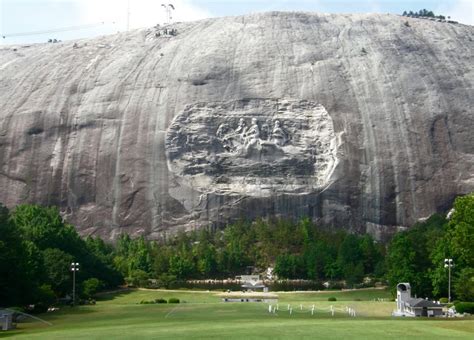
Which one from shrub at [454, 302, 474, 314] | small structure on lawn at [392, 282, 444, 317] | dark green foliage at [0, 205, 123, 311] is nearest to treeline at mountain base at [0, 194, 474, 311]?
dark green foliage at [0, 205, 123, 311]

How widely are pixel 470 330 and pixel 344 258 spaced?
46.7 metres

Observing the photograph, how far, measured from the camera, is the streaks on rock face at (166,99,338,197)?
3814 inches

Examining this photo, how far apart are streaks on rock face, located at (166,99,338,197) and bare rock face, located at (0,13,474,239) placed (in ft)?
0.49

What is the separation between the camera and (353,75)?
338ft

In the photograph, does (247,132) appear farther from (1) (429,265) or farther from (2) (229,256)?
(1) (429,265)

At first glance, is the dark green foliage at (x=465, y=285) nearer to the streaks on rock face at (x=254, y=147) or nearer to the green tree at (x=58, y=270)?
the green tree at (x=58, y=270)

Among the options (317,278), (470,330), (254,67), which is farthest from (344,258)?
(470,330)

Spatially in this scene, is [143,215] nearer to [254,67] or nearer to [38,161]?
[38,161]

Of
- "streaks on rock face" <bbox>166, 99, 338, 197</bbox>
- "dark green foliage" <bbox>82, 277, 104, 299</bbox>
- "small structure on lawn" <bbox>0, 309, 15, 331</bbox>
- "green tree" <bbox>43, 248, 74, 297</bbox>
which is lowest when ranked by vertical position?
"small structure on lawn" <bbox>0, 309, 15, 331</bbox>

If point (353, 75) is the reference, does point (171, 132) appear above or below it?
below

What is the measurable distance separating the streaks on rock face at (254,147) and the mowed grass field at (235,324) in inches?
1670

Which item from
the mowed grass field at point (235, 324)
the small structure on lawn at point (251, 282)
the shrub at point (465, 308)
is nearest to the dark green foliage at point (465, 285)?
the mowed grass field at point (235, 324)

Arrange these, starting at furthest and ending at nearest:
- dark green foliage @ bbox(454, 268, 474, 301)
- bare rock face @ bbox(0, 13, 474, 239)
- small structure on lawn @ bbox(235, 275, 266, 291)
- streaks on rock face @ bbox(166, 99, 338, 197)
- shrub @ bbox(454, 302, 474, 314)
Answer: streaks on rock face @ bbox(166, 99, 338, 197) → bare rock face @ bbox(0, 13, 474, 239) → small structure on lawn @ bbox(235, 275, 266, 291) → dark green foliage @ bbox(454, 268, 474, 301) → shrub @ bbox(454, 302, 474, 314)

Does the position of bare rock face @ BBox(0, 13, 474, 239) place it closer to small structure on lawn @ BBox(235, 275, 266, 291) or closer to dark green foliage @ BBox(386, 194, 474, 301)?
small structure on lawn @ BBox(235, 275, 266, 291)
